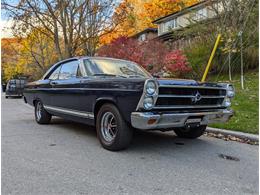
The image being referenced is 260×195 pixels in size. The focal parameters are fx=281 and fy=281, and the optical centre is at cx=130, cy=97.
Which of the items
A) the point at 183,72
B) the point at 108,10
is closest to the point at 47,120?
the point at 183,72

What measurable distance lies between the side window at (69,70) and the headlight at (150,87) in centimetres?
239

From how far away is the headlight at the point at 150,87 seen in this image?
4188 mm

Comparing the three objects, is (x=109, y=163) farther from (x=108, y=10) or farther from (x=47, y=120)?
(x=108, y=10)

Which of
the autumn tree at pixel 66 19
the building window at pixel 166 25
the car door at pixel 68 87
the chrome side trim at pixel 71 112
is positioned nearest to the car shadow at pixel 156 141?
the chrome side trim at pixel 71 112

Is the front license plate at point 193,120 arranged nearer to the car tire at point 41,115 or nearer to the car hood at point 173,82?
the car hood at point 173,82

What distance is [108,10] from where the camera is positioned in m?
19.9

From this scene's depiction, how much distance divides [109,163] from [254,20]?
12.8 metres

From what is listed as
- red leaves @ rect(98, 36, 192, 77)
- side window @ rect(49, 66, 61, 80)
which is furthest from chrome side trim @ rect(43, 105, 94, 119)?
red leaves @ rect(98, 36, 192, 77)

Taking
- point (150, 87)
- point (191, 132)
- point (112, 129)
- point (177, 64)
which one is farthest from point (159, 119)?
point (177, 64)

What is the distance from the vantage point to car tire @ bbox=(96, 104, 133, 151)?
4.61 meters

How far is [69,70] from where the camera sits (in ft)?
21.2

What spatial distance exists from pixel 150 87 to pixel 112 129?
129 cm

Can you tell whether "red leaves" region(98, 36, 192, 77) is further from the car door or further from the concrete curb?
the car door

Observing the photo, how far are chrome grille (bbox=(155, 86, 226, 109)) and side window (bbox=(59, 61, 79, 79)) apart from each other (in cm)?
243
